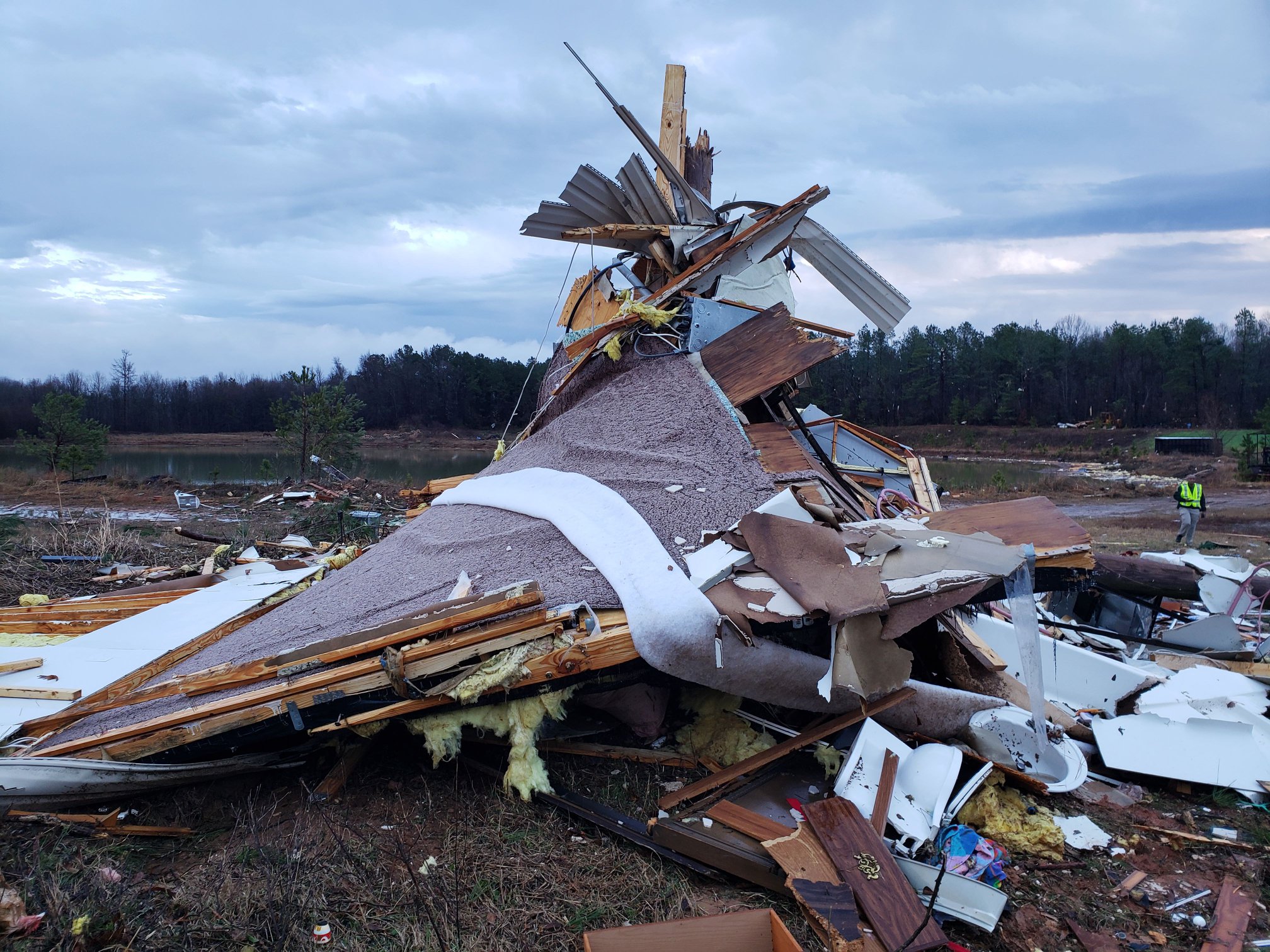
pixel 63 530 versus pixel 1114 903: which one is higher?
pixel 63 530

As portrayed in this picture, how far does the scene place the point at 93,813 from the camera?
3305 mm

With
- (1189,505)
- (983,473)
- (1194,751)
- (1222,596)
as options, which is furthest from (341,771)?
(983,473)

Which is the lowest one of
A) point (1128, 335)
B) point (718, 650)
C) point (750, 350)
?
point (718, 650)

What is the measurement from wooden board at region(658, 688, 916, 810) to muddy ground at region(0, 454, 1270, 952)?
0.22m

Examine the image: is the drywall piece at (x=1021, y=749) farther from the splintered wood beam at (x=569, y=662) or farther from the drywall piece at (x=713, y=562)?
the splintered wood beam at (x=569, y=662)

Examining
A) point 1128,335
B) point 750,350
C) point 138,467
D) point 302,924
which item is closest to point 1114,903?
point 302,924

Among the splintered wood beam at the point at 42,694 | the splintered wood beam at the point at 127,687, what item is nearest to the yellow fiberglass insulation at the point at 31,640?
the splintered wood beam at the point at 42,694

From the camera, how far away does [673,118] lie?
24.4ft

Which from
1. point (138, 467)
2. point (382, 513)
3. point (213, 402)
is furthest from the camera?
point (213, 402)

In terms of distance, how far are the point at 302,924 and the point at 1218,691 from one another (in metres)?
5.08

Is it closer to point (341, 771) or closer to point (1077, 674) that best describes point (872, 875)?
point (341, 771)

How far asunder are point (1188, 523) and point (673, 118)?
1047 cm

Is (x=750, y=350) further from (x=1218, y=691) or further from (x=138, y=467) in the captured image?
(x=138, y=467)

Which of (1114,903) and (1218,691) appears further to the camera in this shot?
(1218,691)
